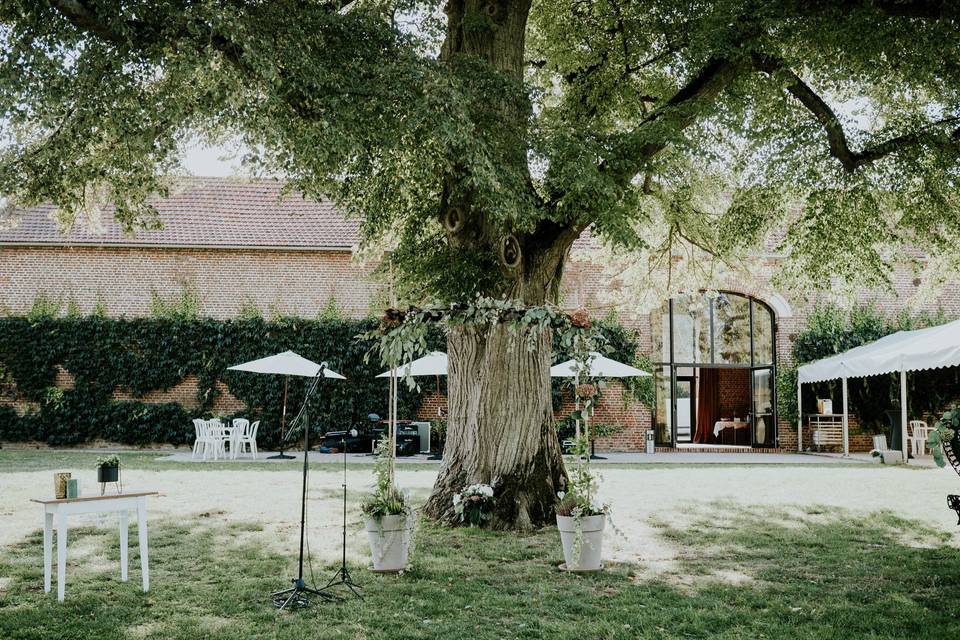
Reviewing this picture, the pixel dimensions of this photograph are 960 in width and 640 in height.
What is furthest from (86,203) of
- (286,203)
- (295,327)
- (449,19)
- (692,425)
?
(692,425)

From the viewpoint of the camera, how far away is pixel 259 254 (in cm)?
1983

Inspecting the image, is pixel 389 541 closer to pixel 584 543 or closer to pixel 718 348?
pixel 584 543

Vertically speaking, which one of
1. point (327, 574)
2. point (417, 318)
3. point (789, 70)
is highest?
point (789, 70)

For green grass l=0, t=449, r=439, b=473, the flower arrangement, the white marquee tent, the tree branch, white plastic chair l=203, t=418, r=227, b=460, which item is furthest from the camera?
white plastic chair l=203, t=418, r=227, b=460

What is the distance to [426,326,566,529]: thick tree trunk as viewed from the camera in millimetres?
8508

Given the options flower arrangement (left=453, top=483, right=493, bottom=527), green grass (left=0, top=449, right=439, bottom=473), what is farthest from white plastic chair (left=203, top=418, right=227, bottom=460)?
flower arrangement (left=453, top=483, right=493, bottom=527)

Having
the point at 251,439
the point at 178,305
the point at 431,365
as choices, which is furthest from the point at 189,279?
the point at 431,365

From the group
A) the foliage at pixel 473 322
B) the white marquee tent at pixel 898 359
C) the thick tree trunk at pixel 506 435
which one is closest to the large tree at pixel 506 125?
the thick tree trunk at pixel 506 435

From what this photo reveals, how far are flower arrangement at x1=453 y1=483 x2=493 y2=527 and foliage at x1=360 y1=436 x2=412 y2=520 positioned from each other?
1773 mm

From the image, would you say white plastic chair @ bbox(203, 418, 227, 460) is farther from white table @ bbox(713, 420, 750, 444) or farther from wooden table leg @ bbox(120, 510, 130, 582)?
white table @ bbox(713, 420, 750, 444)

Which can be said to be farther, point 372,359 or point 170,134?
point 372,359

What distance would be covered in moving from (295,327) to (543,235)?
1160 cm

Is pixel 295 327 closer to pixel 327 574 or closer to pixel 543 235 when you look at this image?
pixel 543 235

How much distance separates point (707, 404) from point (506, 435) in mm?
18050
